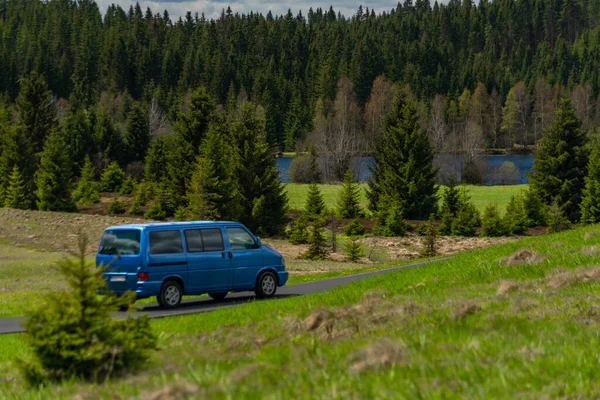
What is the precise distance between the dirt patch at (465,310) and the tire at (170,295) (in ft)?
31.4

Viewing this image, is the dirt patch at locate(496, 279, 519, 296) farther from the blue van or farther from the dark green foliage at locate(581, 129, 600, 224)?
the dark green foliage at locate(581, 129, 600, 224)

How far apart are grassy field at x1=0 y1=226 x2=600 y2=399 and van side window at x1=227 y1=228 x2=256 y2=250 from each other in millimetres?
5571

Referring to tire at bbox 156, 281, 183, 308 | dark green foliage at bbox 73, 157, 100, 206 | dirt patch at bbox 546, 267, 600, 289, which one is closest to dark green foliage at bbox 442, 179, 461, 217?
dark green foliage at bbox 73, 157, 100, 206

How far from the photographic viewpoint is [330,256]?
4491 centimetres

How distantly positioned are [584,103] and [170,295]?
6609 inches

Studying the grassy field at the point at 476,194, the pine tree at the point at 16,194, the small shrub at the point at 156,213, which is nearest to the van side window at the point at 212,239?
the small shrub at the point at 156,213

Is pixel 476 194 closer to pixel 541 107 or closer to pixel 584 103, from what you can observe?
pixel 541 107

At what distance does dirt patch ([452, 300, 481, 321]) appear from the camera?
9.98 metres

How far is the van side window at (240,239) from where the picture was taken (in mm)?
20016

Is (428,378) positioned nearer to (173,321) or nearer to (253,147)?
(173,321)

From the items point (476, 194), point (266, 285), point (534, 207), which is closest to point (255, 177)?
point (534, 207)

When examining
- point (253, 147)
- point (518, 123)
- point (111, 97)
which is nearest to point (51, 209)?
point (253, 147)

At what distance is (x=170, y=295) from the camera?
62.0ft

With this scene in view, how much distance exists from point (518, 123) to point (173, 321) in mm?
151703
